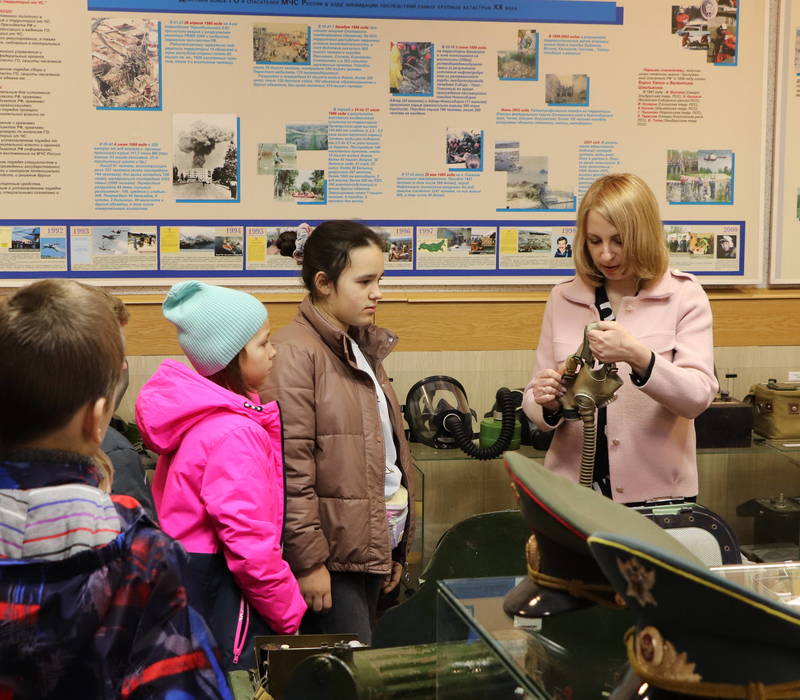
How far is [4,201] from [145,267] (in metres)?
0.60

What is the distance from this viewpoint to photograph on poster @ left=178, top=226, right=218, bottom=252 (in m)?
4.14

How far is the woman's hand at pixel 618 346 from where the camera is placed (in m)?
2.59

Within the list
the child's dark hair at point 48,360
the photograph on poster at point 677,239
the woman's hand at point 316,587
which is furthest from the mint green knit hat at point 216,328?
the photograph on poster at point 677,239

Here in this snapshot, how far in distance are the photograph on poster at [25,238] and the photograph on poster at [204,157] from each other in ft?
1.86

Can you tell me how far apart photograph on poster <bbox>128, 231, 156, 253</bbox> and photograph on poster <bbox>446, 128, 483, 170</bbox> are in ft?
4.16

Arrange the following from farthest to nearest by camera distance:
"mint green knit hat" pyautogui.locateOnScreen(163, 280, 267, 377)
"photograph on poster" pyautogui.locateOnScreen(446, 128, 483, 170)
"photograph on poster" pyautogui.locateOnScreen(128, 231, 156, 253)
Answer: "photograph on poster" pyautogui.locateOnScreen(446, 128, 483, 170)
"photograph on poster" pyautogui.locateOnScreen(128, 231, 156, 253)
"mint green knit hat" pyautogui.locateOnScreen(163, 280, 267, 377)

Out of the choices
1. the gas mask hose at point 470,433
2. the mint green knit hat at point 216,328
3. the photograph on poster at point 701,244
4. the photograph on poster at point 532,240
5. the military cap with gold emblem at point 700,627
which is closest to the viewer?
the military cap with gold emblem at point 700,627

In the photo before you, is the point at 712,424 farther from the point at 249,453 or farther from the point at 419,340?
the point at 249,453

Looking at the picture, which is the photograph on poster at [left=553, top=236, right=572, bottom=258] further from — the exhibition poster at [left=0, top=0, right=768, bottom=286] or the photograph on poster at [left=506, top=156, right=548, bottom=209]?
the photograph on poster at [left=506, top=156, right=548, bottom=209]

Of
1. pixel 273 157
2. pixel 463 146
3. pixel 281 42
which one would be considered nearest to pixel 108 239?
pixel 273 157

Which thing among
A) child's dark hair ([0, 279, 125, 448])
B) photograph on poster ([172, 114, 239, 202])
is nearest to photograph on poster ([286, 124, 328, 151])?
photograph on poster ([172, 114, 239, 202])

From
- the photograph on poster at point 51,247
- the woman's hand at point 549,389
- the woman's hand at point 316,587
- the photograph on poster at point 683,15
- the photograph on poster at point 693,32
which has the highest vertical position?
the photograph on poster at point 683,15

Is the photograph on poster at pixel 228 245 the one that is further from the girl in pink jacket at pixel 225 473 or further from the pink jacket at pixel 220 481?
the pink jacket at pixel 220 481

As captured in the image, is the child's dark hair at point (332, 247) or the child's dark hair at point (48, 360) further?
the child's dark hair at point (332, 247)
